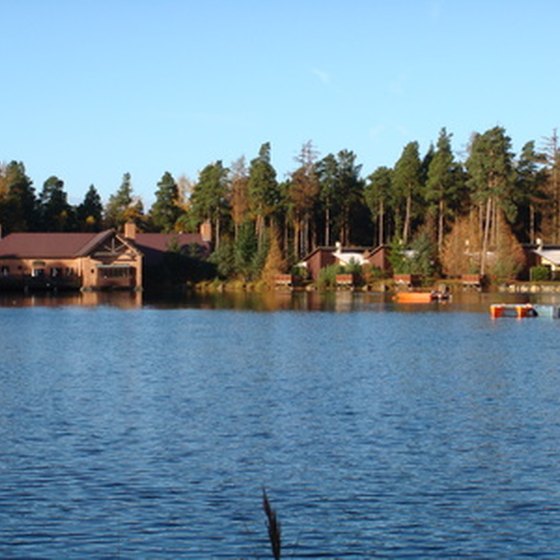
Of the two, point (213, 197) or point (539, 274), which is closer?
point (539, 274)

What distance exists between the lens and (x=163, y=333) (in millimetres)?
52469

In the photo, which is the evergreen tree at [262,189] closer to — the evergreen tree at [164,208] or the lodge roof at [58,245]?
the lodge roof at [58,245]

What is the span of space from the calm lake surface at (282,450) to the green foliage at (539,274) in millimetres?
55575

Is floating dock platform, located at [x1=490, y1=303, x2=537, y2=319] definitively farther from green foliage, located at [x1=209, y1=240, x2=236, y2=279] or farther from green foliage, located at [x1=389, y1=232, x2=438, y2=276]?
green foliage, located at [x1=209, y1=240, x2=236, y2=279]

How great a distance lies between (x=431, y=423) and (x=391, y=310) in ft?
153

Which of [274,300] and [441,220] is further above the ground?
[441,220]

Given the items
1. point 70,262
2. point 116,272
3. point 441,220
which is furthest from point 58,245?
point 441,220

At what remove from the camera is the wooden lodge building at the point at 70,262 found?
102000mm

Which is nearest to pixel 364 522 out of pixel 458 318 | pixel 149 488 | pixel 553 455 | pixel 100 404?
pixel 149 488

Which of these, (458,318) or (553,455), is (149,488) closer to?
(553,455)

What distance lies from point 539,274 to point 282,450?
81939 millimetres

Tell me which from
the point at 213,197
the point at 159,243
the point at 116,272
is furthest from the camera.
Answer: the point at 213,197

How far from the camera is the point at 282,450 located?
2162cm

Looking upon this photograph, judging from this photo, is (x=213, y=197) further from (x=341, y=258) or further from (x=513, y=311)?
(x=513, y=311)
